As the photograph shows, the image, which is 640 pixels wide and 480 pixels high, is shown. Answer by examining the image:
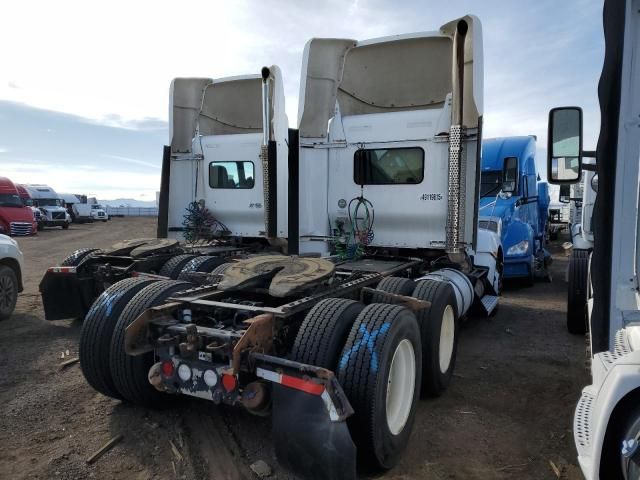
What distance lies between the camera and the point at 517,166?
1113 cm

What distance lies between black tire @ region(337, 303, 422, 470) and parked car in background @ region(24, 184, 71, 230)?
33.0 meters

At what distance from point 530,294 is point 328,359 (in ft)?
27.7

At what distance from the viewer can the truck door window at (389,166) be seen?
21.4 feet

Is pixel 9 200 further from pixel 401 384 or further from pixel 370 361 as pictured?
pixel 370 361

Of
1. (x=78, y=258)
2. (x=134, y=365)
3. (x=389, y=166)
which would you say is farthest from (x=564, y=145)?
(x=78, y=258)

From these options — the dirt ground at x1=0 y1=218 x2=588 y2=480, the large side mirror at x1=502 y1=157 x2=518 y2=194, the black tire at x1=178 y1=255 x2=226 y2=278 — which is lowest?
the dirt ground at x1=0 y1=218 x2=588 y2=480

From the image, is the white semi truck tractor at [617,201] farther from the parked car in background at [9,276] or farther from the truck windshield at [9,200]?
the truck windshield at [9,200]

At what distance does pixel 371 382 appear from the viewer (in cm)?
307

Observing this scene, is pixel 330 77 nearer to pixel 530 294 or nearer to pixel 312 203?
pixel 312 203

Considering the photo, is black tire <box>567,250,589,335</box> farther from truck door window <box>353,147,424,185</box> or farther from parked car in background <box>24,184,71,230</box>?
parked car in background <box>24,184,71,230</box>

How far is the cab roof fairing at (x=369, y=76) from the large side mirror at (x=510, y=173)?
487 centimetres

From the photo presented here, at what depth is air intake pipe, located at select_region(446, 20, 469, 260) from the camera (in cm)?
598

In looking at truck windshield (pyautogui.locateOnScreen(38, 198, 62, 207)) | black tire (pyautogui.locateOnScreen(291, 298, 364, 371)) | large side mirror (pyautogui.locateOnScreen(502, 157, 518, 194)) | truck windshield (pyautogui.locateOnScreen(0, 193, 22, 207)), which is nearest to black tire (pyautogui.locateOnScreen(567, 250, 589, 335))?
large side mirror (pyautogui.locateOnScreen(502, 157, 518, 194))

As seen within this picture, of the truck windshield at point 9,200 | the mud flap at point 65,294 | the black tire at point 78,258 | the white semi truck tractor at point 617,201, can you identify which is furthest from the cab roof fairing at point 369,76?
the truck windshield at point 9,200
